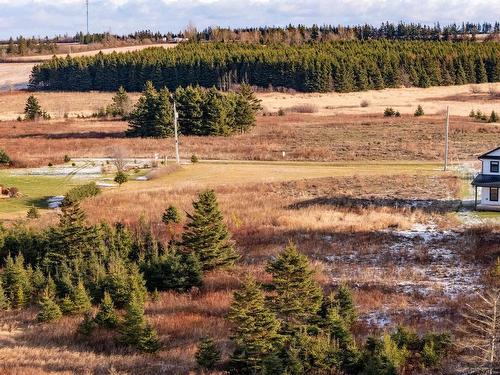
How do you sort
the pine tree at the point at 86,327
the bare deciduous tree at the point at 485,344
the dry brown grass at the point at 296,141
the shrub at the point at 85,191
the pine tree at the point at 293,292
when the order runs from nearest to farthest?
the bare deciduous tree at the point at 485,344 < the pine tree at the point at 293,292 < the pine tree at the point at 86,327 < the shrub at the point at 85,191 < the dry brown grass at the point at 296,141

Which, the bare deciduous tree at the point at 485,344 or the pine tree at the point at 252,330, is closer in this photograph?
the bare deciduous tree at the point at 485,344

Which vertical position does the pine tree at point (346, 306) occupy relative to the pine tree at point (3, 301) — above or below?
above

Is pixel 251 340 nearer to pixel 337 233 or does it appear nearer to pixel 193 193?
pixel 337 233

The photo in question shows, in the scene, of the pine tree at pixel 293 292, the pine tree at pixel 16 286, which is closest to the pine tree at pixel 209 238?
the pine tree at pixel 16 286

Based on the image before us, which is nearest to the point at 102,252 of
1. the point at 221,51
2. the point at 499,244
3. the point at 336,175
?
the point at 499,244

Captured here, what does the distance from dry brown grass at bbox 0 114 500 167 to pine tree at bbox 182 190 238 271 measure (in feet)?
95.3

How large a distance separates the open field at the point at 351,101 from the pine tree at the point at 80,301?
7548 cm

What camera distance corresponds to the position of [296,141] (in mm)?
70500

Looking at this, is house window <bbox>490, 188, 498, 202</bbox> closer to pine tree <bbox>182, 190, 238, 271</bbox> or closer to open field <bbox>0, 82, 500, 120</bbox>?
pine tree <bbox>182, 190, 238, 271</bbox>

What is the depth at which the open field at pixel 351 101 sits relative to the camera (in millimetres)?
104812

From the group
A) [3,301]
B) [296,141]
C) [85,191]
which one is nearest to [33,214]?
[85,191]

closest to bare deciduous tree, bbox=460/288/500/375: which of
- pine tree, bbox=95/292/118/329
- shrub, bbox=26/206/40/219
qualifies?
pine tree, bbox=95/292/118/329

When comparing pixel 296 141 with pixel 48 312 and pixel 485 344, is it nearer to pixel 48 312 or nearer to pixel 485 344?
pixel 48 312

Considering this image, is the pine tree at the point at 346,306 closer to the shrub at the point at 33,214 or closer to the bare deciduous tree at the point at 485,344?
the bare deciduous tree at the point at 485,344
